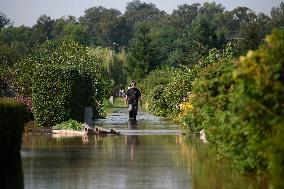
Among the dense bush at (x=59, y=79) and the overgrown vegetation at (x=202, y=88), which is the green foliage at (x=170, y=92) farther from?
the dense bush at (x=59, y=79)

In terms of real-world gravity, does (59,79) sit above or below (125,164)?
above

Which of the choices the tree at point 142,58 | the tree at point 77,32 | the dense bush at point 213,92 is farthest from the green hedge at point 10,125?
the tree at point 77,32

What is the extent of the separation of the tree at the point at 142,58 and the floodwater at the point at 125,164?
68.4 metres

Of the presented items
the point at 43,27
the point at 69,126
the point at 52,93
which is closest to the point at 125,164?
the point at 69,126

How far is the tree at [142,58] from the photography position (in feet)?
320

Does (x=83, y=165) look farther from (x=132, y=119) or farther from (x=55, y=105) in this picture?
(x=132, y=119)

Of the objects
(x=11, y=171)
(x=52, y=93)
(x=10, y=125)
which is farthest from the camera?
(x=52, y=93)

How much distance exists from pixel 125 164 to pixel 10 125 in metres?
2.71

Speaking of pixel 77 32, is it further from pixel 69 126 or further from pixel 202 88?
pixel 202 88

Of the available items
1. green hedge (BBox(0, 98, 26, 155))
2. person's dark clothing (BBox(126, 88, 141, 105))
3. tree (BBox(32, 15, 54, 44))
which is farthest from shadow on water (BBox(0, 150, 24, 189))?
tree (BBox(32, 15, 54, 44))

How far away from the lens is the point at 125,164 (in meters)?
19.7

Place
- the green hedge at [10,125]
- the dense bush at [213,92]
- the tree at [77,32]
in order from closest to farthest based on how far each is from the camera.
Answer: the dense bush at [213,92] < the green hedge at [10,125] < the tree at [77,32]

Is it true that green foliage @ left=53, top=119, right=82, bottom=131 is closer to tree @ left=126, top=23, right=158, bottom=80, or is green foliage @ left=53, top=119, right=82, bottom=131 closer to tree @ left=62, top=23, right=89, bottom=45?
tree @ left=126, top=23, right=158, bottom=80

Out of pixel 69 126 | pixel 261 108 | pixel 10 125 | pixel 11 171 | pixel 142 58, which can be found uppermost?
pixel 142 58
